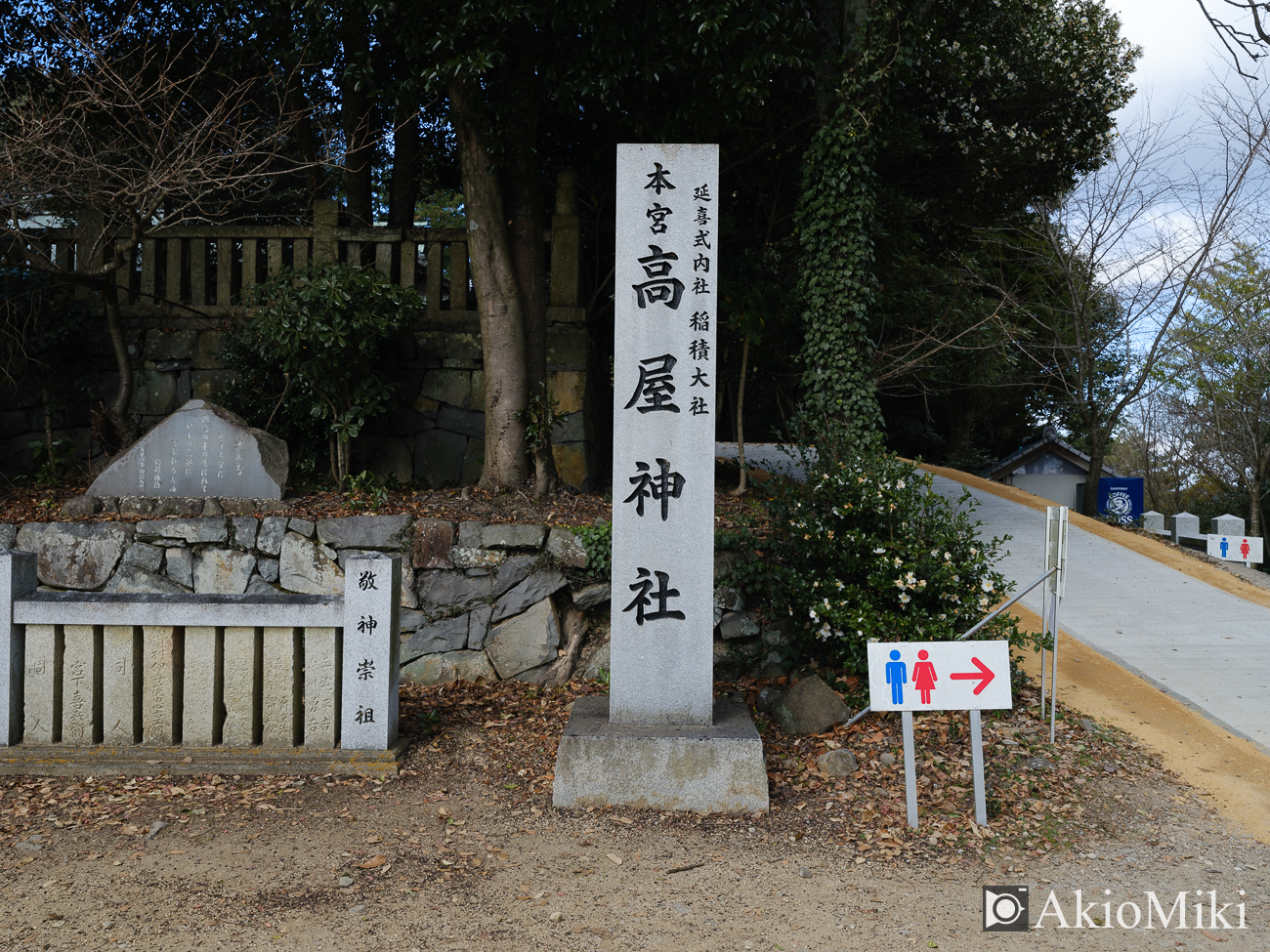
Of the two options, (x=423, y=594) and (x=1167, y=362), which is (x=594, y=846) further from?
(x=1167, y=362)

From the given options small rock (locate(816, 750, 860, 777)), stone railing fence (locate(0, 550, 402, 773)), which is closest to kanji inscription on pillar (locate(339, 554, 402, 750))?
stone railing fence (locate(0, 550, 402, 773))

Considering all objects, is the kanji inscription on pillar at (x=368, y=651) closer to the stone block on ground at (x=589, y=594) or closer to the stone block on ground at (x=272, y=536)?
the stone block on ground at (x=589, y=594)

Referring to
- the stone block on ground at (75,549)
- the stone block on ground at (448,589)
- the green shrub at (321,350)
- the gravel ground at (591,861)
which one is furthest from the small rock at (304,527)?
the gravel ground at (591,861)

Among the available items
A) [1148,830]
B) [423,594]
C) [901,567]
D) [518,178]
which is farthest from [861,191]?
[1148,830]

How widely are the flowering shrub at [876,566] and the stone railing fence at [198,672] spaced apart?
2791mm

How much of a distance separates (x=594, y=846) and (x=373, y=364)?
5.08 metres

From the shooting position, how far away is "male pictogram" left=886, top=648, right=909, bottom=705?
4281 mm

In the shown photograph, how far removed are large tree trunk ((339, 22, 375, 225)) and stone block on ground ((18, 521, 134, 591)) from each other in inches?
153

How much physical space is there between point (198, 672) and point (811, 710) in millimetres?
3631

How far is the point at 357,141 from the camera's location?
916cm

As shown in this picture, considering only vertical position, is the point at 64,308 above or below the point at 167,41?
below

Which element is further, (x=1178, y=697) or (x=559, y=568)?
(x=559, y=568)

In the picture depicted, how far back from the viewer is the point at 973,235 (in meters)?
13.2

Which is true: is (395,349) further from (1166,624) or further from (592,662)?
(1166,624)
